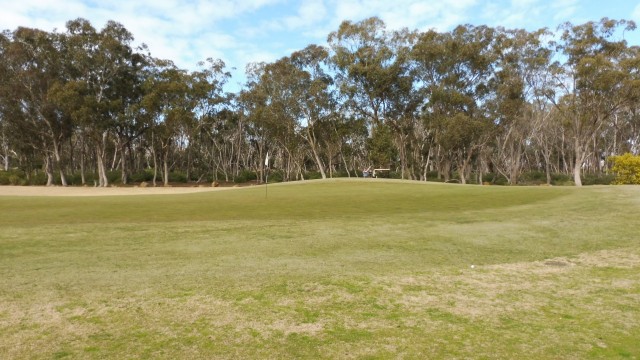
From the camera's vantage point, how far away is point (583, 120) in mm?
45594

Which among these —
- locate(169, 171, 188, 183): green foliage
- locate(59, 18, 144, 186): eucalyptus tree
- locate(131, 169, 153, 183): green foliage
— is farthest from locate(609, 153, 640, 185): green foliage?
locate(131, 169, 153, 183): green foliage

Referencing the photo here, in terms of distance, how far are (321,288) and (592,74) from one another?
148 ft

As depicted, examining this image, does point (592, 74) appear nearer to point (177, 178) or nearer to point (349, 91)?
point (349, 91)

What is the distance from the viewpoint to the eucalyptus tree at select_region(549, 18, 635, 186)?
135 ft

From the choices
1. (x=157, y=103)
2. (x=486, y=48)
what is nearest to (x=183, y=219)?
(x=157, y=103)

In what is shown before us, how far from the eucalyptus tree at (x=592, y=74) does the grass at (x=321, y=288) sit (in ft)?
112

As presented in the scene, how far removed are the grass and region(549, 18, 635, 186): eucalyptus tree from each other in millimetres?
34136

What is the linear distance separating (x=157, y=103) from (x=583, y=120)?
44.8 meters

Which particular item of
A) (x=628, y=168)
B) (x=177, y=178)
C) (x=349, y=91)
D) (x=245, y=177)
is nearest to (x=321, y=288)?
(x=628, y=168)

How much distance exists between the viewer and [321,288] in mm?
6559

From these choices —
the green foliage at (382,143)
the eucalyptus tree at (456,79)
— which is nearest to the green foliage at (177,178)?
the green foliage at (382,143)

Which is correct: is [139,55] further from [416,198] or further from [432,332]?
[432,332]

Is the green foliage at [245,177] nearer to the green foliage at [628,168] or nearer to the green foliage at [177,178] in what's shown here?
the green foliage at [177,178]

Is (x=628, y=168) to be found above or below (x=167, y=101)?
below
